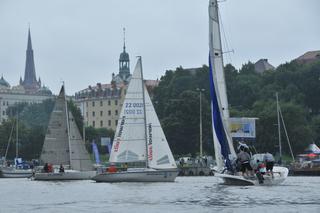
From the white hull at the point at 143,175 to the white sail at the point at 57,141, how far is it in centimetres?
1445

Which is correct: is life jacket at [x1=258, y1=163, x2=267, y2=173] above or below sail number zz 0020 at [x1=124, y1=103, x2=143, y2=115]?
below

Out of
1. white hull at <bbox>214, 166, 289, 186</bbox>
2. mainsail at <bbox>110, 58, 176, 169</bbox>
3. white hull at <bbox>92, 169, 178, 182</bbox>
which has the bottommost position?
white hull at <bbox>214, 166, 289, 186</bbox>

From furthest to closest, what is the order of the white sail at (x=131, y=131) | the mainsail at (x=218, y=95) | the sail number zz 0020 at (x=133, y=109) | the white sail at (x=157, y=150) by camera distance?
the sail number zz 0020 at (x=133, y=109) < the white sail at (x=131, y=131) < the white sail at (x=157, y=150) < the mainsail at (x=218, y=95)

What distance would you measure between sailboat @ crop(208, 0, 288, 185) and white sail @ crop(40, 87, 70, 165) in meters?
24.7

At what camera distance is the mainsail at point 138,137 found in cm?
6506

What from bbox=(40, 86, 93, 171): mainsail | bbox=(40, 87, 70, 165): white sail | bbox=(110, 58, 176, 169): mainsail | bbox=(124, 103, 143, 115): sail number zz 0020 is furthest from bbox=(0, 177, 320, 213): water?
bbox=(40, 87, 70, 165): white sail

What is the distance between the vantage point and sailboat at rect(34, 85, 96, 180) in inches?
3103

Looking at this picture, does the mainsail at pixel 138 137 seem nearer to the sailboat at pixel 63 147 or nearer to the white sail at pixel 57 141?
the sailboat at pixel 63 147

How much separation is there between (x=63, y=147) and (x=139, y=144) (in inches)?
622

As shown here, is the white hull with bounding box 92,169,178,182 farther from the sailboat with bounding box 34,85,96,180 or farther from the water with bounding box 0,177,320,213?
the sailboat with bounding box 34,85,96,180

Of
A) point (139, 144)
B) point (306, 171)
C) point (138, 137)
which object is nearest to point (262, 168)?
point (139, 144)

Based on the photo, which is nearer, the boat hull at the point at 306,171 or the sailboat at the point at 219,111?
the sailboat at the point at 219,111

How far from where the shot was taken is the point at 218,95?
57.2m

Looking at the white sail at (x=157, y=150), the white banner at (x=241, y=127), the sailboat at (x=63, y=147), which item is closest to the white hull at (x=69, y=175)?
the sailboat at (x=63, y=147)
